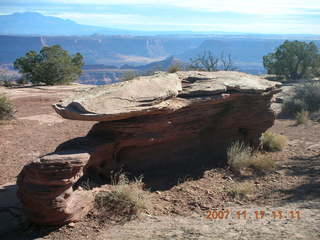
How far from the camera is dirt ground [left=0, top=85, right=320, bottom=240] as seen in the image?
5.70 metres

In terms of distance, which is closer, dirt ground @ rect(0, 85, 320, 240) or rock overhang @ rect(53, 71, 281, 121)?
dirt ground @ rect(0, 85, 320, 240)

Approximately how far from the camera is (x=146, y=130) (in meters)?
7.62

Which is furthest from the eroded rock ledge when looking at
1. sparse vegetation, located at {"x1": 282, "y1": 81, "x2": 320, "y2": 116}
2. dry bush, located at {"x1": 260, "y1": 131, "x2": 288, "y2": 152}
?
sparse vegetation, located at {"x1": 282, "y1": 81, "x2": 320, "y2": 116}

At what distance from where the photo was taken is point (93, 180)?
7281 millimetres

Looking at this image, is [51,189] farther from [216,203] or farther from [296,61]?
[296,61]

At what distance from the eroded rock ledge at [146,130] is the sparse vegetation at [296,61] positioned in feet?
66.8

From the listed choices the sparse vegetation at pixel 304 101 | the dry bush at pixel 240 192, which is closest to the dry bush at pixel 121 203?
the dry bush at pixel 240 192

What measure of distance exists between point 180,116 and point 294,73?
23475mm

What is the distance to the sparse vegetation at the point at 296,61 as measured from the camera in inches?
1122

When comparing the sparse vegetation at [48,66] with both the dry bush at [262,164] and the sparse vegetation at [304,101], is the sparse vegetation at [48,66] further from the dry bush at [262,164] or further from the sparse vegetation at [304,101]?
the dry bush at [262,164]


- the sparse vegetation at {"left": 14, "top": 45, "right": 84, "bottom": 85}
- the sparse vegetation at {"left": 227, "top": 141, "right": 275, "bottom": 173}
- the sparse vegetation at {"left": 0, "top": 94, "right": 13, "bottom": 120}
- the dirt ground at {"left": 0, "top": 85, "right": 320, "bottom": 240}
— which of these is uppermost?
the sparse vegetation at {"left": 14, "top": 45, "right": 84, "bottom": 85}

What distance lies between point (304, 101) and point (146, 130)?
12.3 metres

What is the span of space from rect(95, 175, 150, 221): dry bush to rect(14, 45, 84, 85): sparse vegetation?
22.4 metres

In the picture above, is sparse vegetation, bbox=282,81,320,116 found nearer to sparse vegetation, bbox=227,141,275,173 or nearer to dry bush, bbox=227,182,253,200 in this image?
sparse vegetation, bbox=227,141,275,173
